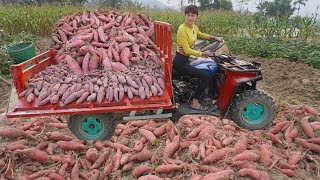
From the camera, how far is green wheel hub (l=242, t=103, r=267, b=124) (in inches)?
182

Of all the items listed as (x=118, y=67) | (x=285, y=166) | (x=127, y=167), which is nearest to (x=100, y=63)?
(x=118, y=67)

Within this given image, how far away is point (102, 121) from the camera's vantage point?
14.2 ft

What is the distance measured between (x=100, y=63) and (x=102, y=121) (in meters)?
1.14

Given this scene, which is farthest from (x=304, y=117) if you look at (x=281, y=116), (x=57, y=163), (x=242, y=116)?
(x=57, y=163)

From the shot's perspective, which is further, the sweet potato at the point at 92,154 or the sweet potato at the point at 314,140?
the sweet potato at the point at 314,140

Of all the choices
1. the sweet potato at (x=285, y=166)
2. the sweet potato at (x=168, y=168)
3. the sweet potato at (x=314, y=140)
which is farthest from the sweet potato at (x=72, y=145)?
the sweet potato at (x=314, y=140)

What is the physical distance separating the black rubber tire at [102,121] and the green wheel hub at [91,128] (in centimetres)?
3

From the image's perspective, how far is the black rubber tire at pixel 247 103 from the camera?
178 inches

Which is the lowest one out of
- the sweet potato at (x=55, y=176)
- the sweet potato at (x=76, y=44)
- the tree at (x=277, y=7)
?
the sweet potato at (x=55, y=176)

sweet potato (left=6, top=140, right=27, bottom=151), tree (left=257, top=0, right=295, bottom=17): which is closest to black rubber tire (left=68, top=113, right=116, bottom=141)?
sweet potato (left=6, top=140, right=27, bottom=151)

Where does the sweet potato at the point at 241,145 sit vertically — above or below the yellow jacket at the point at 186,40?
below

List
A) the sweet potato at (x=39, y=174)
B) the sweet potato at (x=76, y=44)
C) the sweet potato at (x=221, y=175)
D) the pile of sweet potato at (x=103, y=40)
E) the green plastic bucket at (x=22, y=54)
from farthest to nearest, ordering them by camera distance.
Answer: the green plastic bucket at (x=22, y=54)
the sweet potato at (x=76, y=44)
the pile of sweet potato at (x=103, y=40)
the sweet potato at (x=39, y=174)
the sweet potato at (x=221, y=175)

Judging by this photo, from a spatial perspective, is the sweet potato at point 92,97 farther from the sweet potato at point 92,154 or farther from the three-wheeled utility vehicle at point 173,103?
the sweet potato at point 92,154

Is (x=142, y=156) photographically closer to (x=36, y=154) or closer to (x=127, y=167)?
(x=127, y=167)
